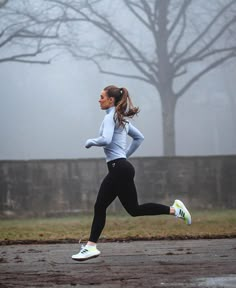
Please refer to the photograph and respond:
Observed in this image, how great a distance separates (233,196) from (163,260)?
767cm

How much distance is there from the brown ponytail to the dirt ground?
129 centimetres

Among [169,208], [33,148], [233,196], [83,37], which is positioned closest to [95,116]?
[33,148]

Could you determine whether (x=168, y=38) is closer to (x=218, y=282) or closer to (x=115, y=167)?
(x=115, y=167)

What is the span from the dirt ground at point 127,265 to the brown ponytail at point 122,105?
1.29m

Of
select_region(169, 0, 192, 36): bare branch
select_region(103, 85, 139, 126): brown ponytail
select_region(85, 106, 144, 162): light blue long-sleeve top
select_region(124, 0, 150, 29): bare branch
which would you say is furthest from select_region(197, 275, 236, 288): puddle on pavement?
select_region(124, 0, 150, 29): bare branch

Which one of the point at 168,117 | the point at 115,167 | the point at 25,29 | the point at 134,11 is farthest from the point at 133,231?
the point at 134,11

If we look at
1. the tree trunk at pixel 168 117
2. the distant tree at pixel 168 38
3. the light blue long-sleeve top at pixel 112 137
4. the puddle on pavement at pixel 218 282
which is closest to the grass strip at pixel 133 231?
the light blue long-sleeve top at pixel 112 137

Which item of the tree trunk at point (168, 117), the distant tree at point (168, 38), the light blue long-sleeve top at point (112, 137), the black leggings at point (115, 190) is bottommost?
the black leggings at point (115, 190)

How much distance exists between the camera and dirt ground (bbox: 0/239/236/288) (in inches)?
173

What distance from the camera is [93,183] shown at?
1266 cm

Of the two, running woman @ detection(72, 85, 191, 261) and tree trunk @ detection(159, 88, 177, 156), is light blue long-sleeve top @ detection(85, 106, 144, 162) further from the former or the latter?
tree trunk @ detection(159, 88, 177, 156)

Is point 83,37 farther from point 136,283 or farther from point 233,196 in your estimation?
point 136,283

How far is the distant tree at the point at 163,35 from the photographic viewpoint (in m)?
17.3

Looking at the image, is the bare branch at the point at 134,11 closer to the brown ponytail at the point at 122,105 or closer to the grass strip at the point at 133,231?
the grass strip at the point at 133,231
